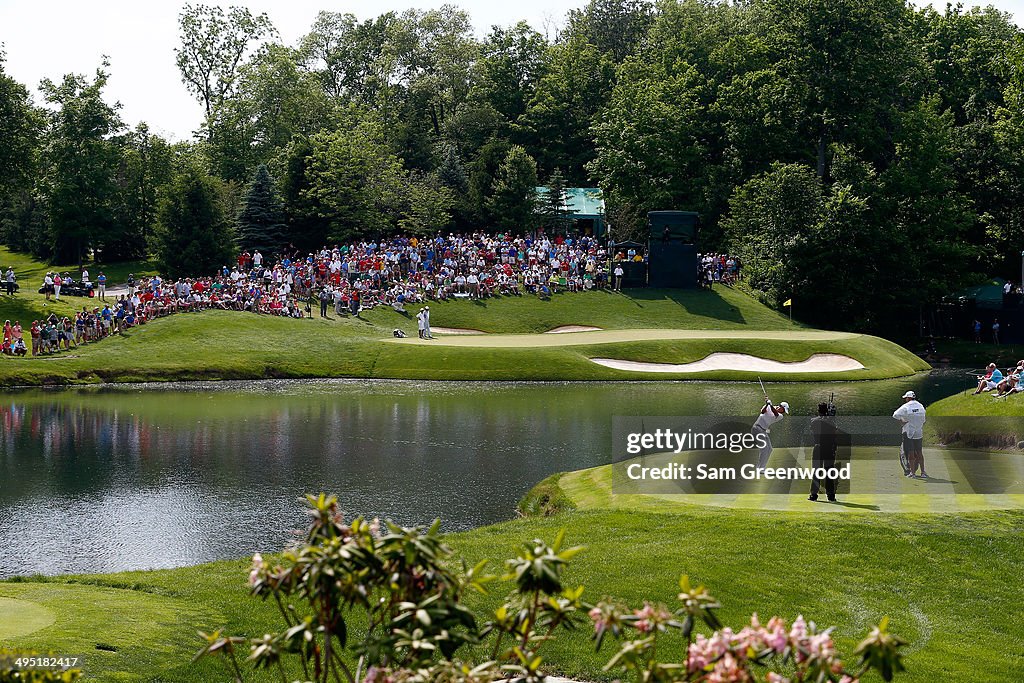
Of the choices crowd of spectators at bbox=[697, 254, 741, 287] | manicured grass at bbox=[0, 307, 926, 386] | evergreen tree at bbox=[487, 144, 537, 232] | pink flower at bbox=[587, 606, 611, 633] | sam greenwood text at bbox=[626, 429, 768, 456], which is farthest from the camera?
evergreen tree at bbox=[487, 144, 537, 232]

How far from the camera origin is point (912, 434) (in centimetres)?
2389

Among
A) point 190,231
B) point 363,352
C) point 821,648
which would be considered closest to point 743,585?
point 821,648

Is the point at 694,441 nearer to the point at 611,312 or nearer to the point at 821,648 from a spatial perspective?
the point at 821,648

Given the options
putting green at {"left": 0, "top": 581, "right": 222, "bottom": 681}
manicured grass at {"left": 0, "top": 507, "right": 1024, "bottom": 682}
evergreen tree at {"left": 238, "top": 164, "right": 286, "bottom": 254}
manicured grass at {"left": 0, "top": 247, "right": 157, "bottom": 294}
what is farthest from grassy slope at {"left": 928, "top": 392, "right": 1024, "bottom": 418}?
manicured grass at {"left": 0, "top": 247, "right": 157, "bottom": 294}

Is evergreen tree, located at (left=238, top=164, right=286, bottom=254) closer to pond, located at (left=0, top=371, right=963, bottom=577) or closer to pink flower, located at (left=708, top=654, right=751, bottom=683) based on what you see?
pond, located at (left=0, top=371, right=963, bottom=577)

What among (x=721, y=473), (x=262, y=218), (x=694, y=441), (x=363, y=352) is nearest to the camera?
(x=721, y=473)

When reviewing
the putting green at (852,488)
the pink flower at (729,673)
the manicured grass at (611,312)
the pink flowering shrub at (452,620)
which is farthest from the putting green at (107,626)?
the manicured grass at (611,312)

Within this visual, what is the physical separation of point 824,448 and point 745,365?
35.7 metres

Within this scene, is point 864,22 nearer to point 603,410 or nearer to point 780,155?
point 780,155

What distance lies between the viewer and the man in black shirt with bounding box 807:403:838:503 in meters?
22.0

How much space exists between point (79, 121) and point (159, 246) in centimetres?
2448

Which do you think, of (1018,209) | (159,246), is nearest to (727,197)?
(1018,209)

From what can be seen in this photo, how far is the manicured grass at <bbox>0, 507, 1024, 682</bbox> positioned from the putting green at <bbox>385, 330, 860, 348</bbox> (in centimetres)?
3563

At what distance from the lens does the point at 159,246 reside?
7281 cm
